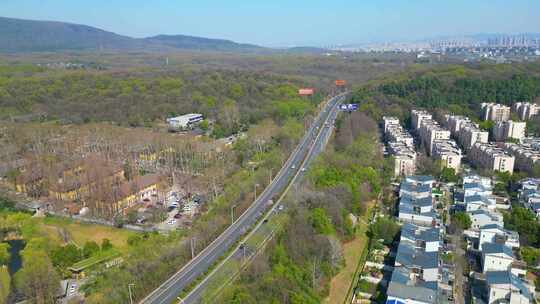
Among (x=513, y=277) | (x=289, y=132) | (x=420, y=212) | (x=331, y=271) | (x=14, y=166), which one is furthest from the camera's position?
(x=289, y=132)

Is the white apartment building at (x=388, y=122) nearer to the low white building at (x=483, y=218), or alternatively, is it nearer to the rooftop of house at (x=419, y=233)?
the low white building at (x=483, y=218)

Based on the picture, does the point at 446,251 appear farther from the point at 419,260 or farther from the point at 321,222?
the point at 321,222

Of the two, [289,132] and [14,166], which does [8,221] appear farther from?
[289,132]

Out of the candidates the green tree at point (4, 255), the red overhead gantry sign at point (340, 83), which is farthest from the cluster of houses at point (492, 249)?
the red overhead gantry sign at point (340, 83)

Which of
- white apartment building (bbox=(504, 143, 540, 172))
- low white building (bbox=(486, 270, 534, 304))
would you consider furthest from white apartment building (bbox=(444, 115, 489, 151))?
low white building (bbox=(486, 270, 534, 304))

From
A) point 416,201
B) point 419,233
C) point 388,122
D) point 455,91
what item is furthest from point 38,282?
point 455,91

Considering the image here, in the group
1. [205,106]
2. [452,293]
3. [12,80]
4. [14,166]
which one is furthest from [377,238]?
[12,80]

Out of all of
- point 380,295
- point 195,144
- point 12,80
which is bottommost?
point 380,295
